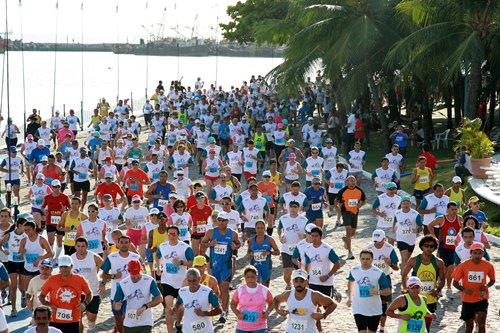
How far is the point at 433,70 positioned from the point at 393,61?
4.51 feet

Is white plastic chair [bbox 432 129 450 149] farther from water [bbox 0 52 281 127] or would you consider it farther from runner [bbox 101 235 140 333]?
water [bbox 0 52 281 127]

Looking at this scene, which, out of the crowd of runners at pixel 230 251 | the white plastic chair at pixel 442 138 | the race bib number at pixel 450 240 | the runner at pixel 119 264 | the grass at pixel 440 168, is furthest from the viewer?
the white plastic chair at pixel 442 138

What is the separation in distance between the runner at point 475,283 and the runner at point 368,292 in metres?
1.23

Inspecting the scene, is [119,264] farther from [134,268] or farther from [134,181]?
[134,181]

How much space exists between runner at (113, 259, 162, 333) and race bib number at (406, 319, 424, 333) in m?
2.73

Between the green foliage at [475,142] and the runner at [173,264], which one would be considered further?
the green foliage at [475,142]

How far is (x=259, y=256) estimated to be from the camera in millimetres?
14281

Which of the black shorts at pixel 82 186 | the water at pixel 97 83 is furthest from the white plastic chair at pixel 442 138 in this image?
the water at pixel 97 83

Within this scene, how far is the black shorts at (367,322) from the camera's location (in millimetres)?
11828

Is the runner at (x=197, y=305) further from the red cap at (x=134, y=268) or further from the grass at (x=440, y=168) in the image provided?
the grass at (x=440, y=168)

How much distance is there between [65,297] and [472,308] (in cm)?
481

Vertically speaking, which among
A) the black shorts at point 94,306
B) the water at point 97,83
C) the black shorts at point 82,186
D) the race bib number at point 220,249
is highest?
the race bib number at point 220,249

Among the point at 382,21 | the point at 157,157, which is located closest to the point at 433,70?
the point at 382,21

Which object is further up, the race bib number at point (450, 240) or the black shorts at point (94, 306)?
the race bib number at point (450, 240)
